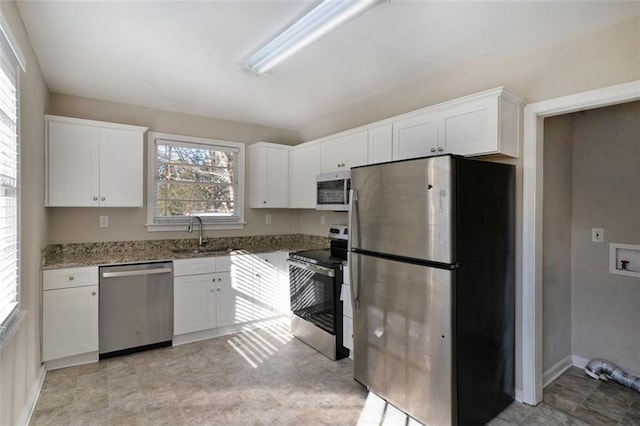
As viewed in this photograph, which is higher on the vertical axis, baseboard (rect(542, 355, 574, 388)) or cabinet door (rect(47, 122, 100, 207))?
cabinet door (rect(47, 122, 100, 207))

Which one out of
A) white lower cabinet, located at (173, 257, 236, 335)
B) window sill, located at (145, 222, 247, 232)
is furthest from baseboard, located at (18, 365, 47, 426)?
window sill, located at (145, 222, 247, 232)

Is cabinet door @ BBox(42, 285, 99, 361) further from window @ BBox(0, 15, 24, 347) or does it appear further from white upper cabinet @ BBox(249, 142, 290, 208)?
white upper cabinet @ BBox(249, 142, 290, 208)

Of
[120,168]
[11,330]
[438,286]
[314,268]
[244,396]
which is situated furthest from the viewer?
[120,168]

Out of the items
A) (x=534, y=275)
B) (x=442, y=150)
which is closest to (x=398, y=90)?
(x=442, y=150)

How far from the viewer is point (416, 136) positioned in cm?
286

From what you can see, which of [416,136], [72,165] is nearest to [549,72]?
[416,136]

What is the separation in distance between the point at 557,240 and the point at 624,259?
1.78 feet

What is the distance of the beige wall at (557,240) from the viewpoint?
278 cm

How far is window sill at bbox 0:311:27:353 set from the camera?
5.60ft

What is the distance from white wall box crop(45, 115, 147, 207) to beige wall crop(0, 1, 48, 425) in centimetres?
17

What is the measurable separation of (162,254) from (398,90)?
293 centimetres

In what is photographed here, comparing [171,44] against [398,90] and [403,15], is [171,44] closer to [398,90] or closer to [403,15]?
[403,15]

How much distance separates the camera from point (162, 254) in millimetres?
3564

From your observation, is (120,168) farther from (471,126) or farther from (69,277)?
(471,126)
